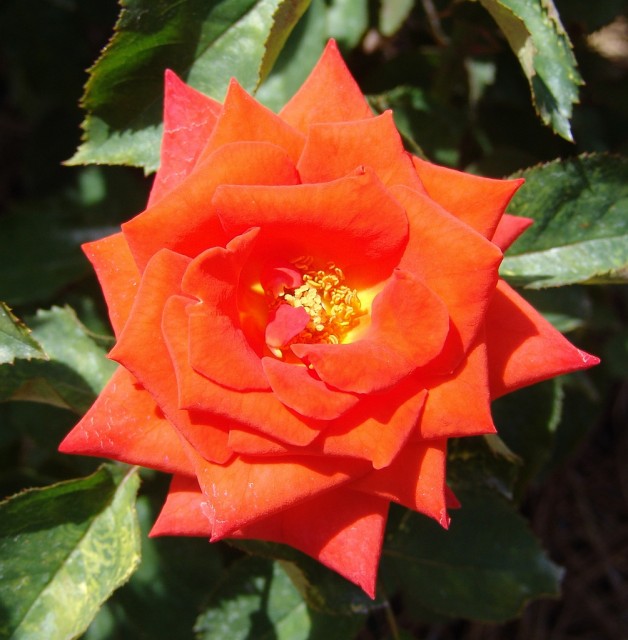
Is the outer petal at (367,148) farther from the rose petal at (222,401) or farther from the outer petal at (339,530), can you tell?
the outer petal at (339,530)

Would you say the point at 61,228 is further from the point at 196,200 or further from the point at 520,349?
the point at 520,349

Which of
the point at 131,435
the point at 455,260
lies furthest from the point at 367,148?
the point at 131,435

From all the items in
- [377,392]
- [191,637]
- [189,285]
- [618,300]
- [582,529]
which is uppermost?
[189,285]

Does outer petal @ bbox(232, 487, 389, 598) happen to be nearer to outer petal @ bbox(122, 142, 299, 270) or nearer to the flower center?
the flower center

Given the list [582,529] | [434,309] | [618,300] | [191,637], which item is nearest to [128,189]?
[191,637]

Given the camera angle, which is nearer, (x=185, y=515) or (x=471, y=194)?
(x=471, y=194)

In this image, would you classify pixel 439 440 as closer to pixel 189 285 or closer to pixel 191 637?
pixel 189 285

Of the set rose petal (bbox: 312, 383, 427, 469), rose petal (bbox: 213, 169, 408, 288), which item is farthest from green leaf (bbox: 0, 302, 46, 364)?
rose petal (bbox: 312, 383, 427, 469)
